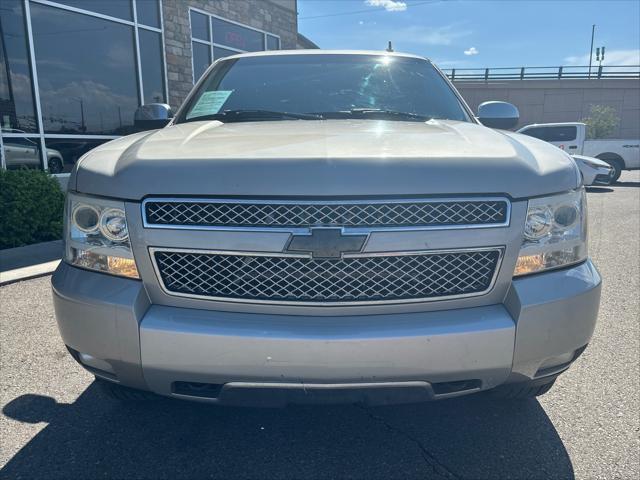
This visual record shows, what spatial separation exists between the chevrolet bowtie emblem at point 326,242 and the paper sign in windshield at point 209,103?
160 cm

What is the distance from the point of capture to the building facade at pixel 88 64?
306 inches

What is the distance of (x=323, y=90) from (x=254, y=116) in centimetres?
56

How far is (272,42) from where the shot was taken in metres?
14.2

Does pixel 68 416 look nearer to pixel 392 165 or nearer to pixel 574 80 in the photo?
pixel 392 165

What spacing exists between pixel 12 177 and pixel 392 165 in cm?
576

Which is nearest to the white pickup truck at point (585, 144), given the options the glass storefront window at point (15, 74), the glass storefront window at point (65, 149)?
the glass storefront window at point (65, 149)

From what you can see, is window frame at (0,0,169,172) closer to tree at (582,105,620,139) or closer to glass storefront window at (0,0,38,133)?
glass storefront window at (0,0,38,133)

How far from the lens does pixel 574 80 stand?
35906 mm

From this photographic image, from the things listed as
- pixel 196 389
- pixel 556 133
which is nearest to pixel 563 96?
pixel 556 133

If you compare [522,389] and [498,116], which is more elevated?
[498,116]

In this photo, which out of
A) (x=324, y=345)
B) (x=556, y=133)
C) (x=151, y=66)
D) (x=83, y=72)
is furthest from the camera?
(x=556, y=133)

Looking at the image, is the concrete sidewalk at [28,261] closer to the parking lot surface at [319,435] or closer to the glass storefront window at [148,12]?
the parking lot surface at [319,435]

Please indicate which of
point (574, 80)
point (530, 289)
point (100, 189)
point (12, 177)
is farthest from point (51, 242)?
point (574, 80)

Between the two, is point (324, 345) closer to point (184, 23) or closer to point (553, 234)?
point (553, 234)
